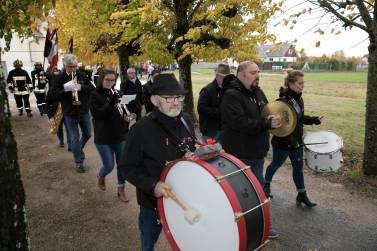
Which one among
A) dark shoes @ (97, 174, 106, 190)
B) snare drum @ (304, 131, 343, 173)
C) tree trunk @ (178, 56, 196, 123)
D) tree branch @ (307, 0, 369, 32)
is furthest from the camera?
tree trunk @ (178, 56, 196, 123)

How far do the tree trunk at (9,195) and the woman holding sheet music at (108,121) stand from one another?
2.25m

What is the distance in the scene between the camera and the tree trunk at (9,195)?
6.05 feet

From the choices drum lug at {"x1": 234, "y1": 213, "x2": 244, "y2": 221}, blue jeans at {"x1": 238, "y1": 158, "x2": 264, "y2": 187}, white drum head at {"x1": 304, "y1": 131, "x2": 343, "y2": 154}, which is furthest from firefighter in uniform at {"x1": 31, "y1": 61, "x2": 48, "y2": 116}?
drum lug at {"x1": 234, "y1": 213, "x2": 244, "y2": 221}

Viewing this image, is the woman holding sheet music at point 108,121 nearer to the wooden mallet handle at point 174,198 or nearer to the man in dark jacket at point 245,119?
the man in dark jacket at point 245,119

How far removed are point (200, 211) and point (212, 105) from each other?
3368 millimetres

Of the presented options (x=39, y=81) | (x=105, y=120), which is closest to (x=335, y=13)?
(x=105, y=120)

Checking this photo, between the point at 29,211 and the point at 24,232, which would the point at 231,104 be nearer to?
the point at 24,232

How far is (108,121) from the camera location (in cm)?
437

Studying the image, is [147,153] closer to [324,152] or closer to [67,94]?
[324,152]

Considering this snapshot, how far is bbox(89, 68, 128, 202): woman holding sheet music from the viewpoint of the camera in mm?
4262

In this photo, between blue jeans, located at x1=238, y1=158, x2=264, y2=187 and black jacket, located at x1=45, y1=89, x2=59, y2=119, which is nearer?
blue jeans, located at x1=238, y1=158, x2=264, y2=187

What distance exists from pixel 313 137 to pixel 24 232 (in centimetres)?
395

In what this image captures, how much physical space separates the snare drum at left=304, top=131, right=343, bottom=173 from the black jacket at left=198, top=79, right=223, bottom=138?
1.62m

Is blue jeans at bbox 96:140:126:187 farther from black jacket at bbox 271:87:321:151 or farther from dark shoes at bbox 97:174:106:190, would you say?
black jacket at bbox 271:87:321:151
